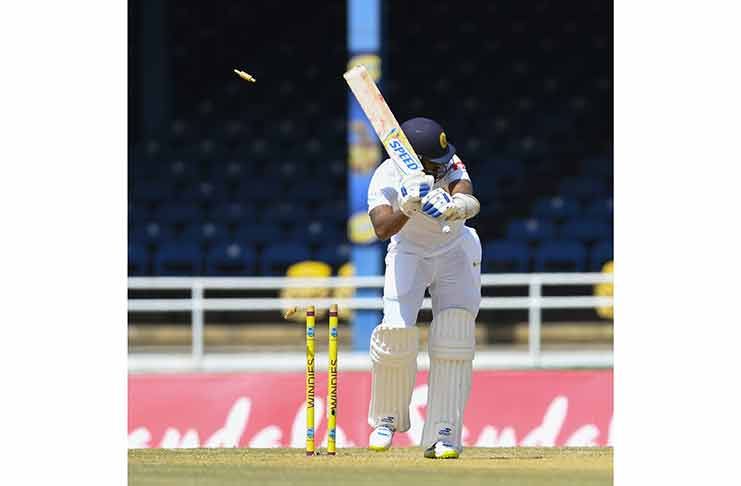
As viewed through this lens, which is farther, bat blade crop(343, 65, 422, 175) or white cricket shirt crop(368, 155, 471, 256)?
white cricket shirt crop(368, 155, 471, 256)

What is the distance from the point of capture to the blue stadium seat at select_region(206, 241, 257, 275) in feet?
53.5

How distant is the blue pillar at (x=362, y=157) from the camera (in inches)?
516

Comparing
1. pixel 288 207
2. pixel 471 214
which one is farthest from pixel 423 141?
pixel 288 207

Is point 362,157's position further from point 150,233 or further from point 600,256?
point 150,233

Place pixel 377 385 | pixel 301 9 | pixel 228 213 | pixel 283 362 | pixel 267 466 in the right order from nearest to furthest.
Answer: pixel 267 466
pixel 377 385
pixel 283 362
pixel 228 213
pixel 301 9

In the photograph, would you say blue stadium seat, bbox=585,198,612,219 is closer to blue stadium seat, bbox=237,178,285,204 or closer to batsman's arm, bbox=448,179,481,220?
blue stadium seat, bbox=237,178,285,204

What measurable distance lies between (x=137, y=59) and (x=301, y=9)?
229cm

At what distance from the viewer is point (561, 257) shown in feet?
52.4

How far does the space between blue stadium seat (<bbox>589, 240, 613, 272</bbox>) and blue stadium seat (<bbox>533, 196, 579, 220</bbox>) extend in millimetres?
563

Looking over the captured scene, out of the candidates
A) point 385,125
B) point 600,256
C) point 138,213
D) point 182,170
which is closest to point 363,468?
point 385,125

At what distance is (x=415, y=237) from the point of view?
7.65m

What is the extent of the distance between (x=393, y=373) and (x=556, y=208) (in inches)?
362

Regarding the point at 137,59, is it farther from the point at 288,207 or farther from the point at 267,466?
the point at 267,466

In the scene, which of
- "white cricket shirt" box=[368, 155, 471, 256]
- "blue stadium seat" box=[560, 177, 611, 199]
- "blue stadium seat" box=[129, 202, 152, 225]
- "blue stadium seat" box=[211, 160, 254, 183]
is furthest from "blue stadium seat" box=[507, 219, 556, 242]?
"white cricket shirt" box=[368, 155, 471, 256]
